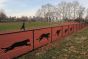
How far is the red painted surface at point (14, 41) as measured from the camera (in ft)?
23.8

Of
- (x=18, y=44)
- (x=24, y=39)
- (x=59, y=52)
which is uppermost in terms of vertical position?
(x=24, y=39)

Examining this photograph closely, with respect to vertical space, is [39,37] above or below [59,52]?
above

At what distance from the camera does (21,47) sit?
8734mm

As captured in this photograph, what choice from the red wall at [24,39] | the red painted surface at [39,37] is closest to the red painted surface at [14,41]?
the red wall at [24,39]

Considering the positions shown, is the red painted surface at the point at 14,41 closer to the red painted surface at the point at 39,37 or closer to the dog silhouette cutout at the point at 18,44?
the dog silhouette cutout at the point at 18,44

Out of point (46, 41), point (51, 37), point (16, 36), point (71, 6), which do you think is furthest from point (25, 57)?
point (71, 6)

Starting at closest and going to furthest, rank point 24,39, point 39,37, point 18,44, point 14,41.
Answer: point 14,41 < point 18,44 < point 24,39 < point 39,37

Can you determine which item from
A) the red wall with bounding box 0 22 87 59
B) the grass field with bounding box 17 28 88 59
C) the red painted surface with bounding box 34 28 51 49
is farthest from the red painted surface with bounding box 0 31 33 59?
the red painted surface with bounding box 34 28 51 49

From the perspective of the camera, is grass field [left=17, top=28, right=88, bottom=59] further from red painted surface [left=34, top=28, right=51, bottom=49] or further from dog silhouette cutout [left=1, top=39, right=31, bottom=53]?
dog silhouette cutout [left=1, top=39, right=31, bottom=53]

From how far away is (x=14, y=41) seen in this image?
26.4 feet

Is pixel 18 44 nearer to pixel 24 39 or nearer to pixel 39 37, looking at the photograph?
pixel 24 39

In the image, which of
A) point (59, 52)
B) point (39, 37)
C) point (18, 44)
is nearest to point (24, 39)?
point (18, 44)

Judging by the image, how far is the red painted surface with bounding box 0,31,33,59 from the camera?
285 inches

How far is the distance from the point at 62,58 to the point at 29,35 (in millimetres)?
2254
